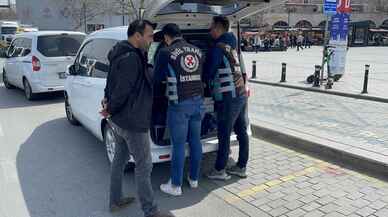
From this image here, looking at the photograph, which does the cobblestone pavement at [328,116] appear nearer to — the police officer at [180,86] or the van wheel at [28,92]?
the police officer at [180,86]

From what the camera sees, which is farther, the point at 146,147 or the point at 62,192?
the point at 62,192

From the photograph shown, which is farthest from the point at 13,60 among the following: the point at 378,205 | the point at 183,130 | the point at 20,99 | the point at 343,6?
the point at 343,6

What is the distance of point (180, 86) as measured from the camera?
354 centimetres

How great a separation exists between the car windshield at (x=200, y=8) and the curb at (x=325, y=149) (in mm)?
2230

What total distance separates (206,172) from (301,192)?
1.20 metres

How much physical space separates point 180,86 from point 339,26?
9.57 metres

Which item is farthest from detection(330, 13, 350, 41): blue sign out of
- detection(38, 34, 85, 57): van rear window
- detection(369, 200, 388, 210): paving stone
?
detection(369, 200, 388, 210): paving stone

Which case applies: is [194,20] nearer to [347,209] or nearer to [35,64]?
[347,209]

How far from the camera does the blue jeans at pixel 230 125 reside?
400cm

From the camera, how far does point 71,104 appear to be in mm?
6227

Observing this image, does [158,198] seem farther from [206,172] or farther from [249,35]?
[249,35]

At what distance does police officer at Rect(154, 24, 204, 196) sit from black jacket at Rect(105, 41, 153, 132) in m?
0.41

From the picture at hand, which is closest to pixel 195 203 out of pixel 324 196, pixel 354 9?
pixel 324 196

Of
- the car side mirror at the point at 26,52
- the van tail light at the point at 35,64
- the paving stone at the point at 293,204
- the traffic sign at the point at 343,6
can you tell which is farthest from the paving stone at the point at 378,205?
the traffic sign at the point at 343,6
